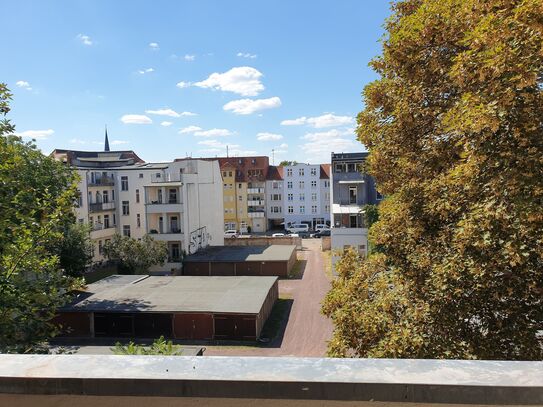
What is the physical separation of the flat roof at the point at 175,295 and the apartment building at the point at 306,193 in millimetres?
39481

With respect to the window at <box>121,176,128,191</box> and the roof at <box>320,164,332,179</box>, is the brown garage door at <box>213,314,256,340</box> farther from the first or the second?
the roof at <box>320,164,332,179</box>

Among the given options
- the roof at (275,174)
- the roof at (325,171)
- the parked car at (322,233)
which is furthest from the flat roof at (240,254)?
the roof at (325,171)

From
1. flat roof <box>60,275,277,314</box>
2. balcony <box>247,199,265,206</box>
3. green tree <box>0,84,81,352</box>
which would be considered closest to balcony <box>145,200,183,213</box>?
flat roof <box>60,275,277,314</box>

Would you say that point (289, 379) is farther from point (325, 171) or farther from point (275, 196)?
point (325, 171)

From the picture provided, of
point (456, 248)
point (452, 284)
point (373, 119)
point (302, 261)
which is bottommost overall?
point (302, 261)

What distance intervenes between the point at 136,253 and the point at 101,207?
13.3 meters

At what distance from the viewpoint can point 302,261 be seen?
45188mm

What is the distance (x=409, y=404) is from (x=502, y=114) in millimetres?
4533

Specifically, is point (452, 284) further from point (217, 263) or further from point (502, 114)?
point (217, 263)

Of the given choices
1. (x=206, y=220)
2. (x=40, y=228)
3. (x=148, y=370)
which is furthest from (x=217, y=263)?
(x=148, y=370)

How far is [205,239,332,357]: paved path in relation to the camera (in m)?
21.0

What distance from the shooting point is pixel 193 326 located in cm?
2311

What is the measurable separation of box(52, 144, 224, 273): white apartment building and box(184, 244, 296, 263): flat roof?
1.42 metres

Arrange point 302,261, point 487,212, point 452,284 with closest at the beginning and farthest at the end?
point 487,212 < point 452,284 < point 302,261
